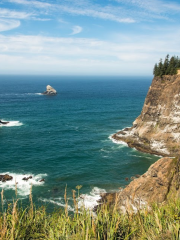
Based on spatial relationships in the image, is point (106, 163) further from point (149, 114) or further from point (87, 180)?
point (149, 114)

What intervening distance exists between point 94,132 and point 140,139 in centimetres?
2012

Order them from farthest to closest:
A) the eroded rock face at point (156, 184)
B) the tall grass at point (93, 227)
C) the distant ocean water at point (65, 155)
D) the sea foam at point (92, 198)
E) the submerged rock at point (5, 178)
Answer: the submerged rock at point (5, 178), the distant ocean water at point (65, 155), the sea foam at point (92, 198), the eroded rock face at point (156, 184), the tall grass at point (93, 227)

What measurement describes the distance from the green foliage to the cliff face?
5.87 feet

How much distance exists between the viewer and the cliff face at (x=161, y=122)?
7106cm

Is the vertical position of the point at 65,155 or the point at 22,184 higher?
the point at 65,155

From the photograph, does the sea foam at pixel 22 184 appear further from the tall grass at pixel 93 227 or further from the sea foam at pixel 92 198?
the tall grass at pixel 93 227

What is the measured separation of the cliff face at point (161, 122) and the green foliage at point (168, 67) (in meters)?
1.79

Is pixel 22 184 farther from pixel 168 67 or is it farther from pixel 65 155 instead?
pixel 168 67

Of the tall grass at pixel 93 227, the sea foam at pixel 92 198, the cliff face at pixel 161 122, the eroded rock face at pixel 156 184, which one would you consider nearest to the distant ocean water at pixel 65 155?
the sea foam at pixel 92 198

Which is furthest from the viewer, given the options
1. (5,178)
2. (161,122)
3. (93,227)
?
(161,122)

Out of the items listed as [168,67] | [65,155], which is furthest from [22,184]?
[168,67]

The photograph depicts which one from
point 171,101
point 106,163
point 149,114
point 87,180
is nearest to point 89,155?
point 106,163

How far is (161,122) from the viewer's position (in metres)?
73.9

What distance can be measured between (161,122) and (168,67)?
1893 cm
